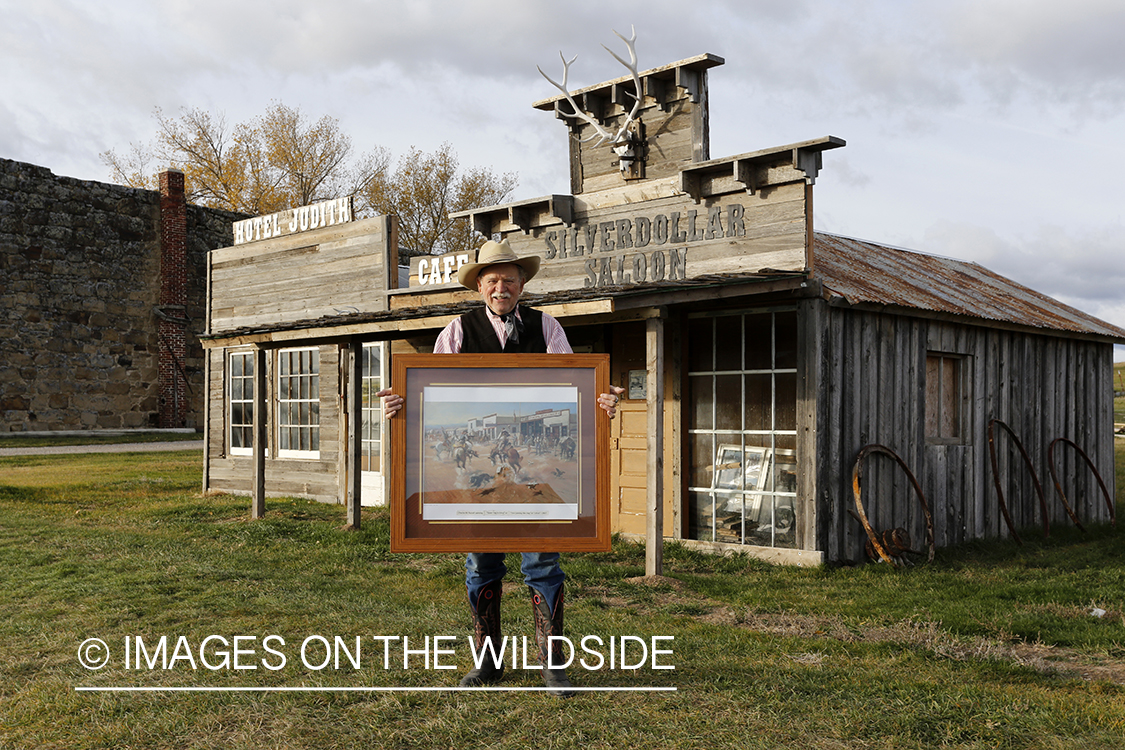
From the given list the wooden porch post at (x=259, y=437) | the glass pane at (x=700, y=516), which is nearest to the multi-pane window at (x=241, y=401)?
the wooden porch post at (x=259, y=437)

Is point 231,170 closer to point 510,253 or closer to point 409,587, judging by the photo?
point 409,587

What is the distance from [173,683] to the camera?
507 cm

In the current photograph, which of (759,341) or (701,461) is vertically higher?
(759,341)

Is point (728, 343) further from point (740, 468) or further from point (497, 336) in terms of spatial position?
point (497, 336)

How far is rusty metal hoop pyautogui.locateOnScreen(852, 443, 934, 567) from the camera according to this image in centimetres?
903

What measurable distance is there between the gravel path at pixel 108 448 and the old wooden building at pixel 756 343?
987cm

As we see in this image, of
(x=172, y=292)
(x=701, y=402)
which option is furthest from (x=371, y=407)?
(x=172, y=292)

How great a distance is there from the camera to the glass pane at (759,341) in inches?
372

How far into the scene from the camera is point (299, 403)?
1491 cm

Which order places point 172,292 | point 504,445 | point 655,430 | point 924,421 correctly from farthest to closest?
Answer: 1. point 172,292
2. point 924,421
3. point 655,430
4. point 504,445

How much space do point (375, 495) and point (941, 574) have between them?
7.86m

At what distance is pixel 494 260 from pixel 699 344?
565 cm

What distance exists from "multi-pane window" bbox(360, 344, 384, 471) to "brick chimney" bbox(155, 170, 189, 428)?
42.5 ft

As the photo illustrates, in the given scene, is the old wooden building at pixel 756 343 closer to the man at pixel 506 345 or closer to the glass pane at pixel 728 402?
the glass pane at pixel 728 402
